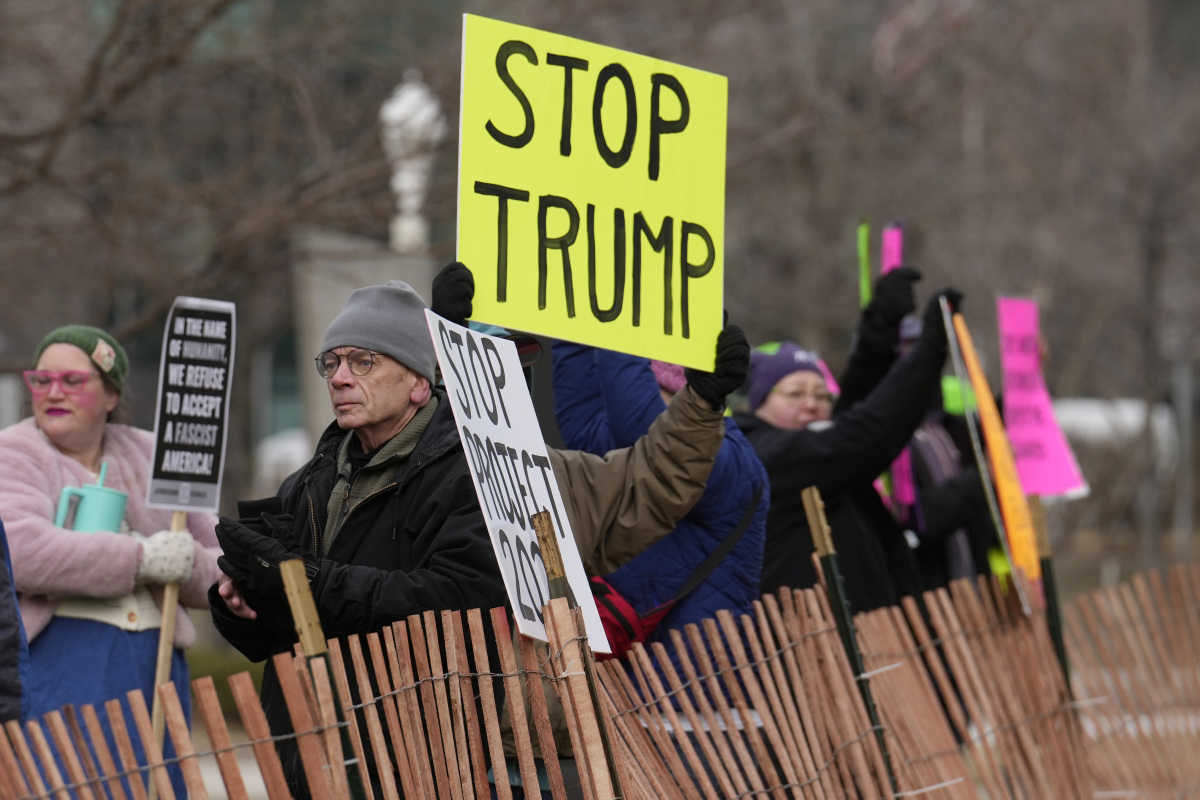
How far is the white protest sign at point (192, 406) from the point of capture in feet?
16.2

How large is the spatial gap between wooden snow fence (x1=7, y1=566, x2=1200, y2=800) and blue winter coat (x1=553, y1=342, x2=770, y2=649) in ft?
0.30

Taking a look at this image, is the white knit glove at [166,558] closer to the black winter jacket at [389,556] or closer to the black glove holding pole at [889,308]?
the black winter jacket at [389,556]

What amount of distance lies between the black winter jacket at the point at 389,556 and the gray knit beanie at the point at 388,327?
143 mm

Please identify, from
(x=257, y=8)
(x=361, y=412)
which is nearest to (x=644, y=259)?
(x=361, y=412)

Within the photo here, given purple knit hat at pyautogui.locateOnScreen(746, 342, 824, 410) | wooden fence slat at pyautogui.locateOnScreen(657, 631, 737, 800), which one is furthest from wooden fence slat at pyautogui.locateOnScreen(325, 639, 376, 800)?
purple knit hat at pyautogui.locateOnScreen(746, 342, 824, 410)

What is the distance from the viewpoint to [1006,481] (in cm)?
508

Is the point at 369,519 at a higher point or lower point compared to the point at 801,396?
lower

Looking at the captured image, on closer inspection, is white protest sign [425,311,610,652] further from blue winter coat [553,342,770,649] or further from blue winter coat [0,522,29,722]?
blue winter coat [0,522,29,722]

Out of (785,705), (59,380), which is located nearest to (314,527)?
(785,705)

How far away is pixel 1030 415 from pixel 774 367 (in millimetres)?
1851

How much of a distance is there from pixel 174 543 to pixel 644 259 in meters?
1.90

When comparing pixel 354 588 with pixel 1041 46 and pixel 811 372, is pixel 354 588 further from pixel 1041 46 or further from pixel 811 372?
pixel 1041 46

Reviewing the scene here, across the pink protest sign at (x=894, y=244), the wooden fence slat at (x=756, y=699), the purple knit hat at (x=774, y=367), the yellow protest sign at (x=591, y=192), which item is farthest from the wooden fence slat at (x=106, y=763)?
the pink protest sign at (x=894, y=244)

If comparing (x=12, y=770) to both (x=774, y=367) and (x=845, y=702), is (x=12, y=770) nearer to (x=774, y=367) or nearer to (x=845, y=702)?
(x=845, y=702)
